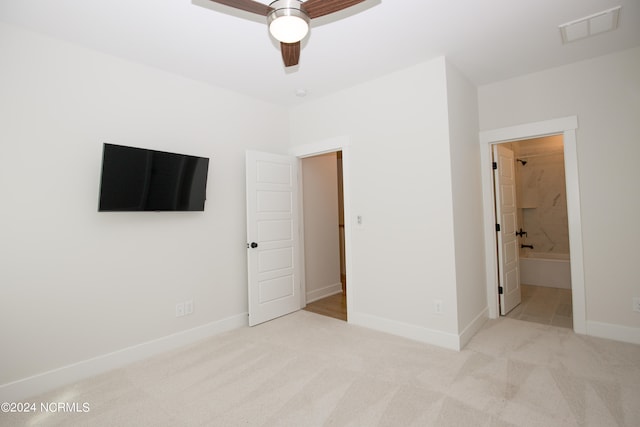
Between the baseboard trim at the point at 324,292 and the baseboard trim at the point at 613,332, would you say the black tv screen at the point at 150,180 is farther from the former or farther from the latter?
the baseboard trim at the point at 613,332

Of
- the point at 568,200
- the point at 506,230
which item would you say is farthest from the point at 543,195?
the point at 568,200

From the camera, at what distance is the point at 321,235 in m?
4.68

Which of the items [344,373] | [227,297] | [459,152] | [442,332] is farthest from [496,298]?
[227,297]

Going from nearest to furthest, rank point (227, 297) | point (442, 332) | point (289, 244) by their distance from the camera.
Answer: point (442, 332), point (227, 297), point (289, 244)

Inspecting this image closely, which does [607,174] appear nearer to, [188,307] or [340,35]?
[340,35]

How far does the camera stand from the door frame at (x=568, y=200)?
3064 millimetres

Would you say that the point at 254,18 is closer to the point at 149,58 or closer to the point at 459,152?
the point at 149,58

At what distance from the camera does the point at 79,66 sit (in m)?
2.51

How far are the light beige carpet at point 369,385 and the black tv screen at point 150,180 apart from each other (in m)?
1.42

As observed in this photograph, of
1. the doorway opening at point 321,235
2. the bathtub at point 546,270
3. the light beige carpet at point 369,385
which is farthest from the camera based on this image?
the bathtub at point 546,270

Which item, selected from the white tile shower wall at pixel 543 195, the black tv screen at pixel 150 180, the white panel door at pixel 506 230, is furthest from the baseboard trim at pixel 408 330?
the white tile shower wall at pixel 543 195

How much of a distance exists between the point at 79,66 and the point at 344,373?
10.9ft

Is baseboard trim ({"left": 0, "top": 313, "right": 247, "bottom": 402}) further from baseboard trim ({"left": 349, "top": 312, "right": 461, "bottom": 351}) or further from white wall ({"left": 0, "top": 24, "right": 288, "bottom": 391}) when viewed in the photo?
baseboard trim ({"left": 349, "top": 312, "right": 461, "bottom": 351})

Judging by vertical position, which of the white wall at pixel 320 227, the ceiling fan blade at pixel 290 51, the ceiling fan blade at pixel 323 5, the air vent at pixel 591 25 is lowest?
the white wall at pixel 320 227
